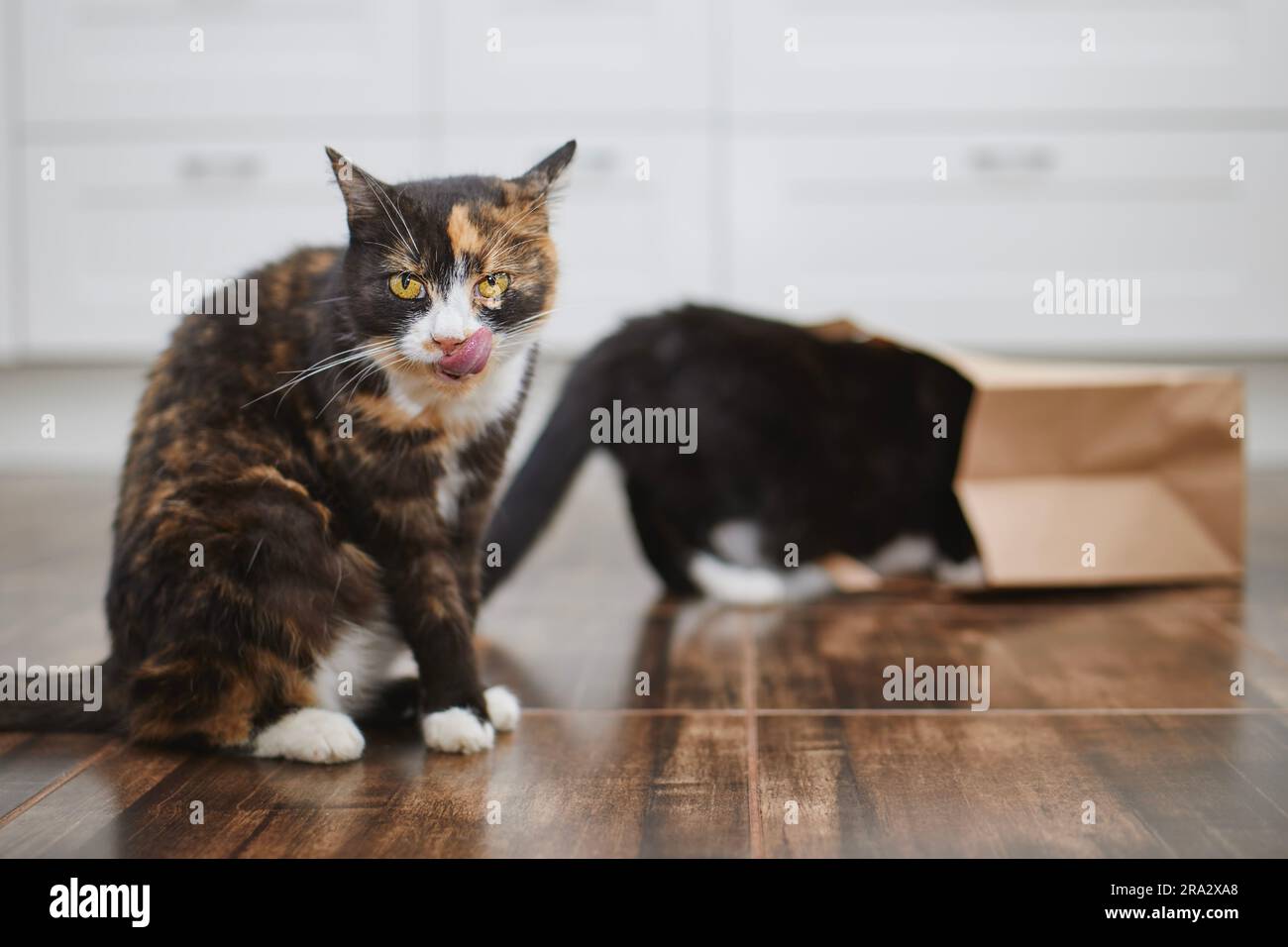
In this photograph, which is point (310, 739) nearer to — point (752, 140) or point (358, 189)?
point (358, 189)

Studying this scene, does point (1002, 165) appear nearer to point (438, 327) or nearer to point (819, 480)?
point (819, 480)

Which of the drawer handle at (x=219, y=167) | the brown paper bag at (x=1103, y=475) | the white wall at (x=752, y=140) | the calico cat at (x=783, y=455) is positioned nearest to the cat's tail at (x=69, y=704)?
the calico cat at (x=783, y=455)

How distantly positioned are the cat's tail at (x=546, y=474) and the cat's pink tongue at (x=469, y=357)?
53 cm

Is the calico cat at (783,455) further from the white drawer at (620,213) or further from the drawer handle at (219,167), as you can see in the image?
the drawer handle at (219,167)

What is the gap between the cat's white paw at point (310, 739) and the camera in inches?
49.8

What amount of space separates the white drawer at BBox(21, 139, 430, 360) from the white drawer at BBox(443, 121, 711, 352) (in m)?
0.25

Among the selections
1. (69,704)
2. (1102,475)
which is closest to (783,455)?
(1102,475)

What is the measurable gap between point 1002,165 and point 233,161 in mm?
1827

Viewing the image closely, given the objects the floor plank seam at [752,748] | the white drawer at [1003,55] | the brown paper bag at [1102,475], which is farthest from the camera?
the white drawer at [1003,55]

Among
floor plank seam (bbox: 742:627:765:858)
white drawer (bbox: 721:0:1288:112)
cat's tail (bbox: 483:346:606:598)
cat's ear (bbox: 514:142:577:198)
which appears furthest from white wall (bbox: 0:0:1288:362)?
cat's ear (bbox: 514:142:577:198)

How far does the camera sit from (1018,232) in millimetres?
2990

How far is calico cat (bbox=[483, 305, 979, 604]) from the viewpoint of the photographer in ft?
6.75

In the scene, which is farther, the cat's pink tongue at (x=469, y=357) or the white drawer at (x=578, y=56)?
the white drawer at (x=578, y=56)

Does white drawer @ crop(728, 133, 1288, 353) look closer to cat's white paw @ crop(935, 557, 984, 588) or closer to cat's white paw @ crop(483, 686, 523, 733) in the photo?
cat's white paw @ crop(935, 557, 984, 588)
